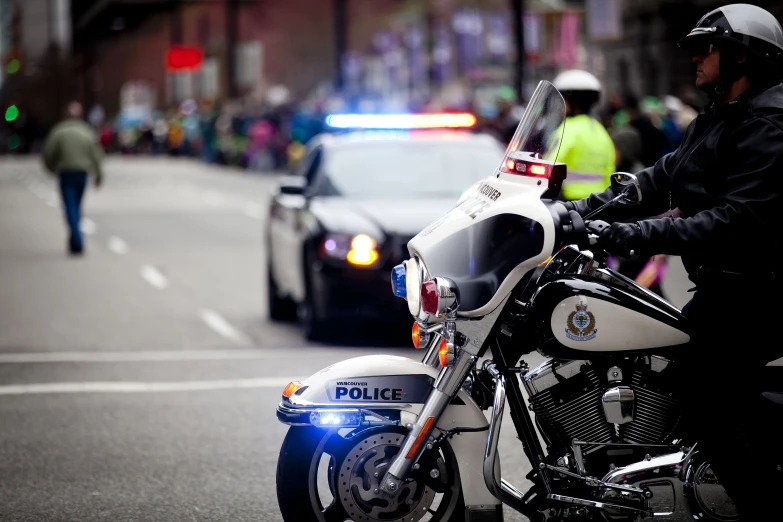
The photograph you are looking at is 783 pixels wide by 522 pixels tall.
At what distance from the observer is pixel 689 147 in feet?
15.5

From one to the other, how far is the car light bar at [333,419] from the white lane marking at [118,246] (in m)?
15.3

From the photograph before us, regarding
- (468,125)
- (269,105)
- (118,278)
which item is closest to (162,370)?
(468,125)

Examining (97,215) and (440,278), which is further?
(97,215)

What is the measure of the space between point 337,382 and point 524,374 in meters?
0.61

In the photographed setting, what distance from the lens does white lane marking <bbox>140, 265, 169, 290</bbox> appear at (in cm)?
1582

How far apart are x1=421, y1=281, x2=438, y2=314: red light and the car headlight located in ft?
19.0

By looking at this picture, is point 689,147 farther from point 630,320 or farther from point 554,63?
point 554,63

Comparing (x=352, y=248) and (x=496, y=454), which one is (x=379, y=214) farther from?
(x=496, y=454)

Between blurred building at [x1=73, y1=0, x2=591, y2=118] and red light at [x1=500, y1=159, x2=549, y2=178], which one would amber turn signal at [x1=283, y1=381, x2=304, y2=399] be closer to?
red light at [x1=500, y1=159, x2=549, y2=178]

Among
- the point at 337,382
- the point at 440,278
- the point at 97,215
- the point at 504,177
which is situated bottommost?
the point at 97,215

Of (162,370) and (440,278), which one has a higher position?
(440,278)

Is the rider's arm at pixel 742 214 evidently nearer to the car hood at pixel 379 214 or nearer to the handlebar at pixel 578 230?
the handlebar at pixel 578 230

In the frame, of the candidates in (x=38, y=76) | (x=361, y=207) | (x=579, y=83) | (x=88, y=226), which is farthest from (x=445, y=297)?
(x=38, y=76)

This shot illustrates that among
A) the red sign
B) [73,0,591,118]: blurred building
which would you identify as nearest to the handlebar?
[73,0,591,118]: blurred building
